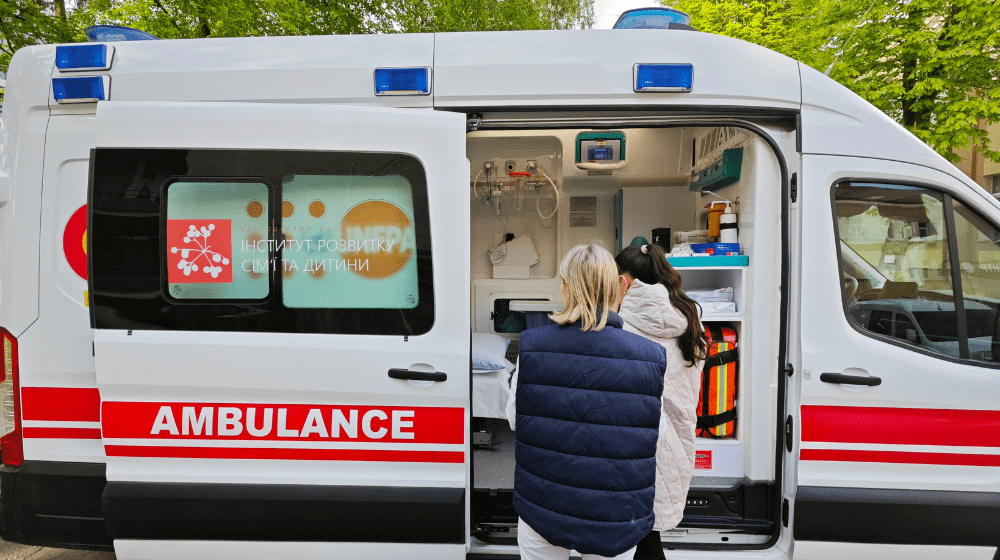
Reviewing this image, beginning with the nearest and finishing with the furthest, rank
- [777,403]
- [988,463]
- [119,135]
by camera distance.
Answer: [119,135] < [988,463] < [777,403]

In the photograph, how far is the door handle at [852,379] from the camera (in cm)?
236

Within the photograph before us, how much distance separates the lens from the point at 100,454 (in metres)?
2.44

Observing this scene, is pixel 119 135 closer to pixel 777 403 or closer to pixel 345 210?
pixel 345 210

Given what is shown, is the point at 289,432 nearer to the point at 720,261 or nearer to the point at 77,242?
the point at 77,242

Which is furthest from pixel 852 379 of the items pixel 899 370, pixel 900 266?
pixel 900 266

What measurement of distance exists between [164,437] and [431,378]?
1128 millimetres

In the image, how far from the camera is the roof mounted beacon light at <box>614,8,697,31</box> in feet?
8.95

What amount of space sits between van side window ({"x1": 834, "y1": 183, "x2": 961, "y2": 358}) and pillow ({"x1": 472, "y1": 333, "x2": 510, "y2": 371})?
80.9 inches

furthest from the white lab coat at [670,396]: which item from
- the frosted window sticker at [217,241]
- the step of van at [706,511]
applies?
the frosted window sticker at [217,241]

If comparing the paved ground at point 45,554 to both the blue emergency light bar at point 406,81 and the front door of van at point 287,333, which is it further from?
the blue emergency light bar at point 406,81

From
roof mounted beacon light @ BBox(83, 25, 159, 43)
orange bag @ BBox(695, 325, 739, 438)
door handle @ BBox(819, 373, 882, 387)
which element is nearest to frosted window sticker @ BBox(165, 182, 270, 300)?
roof mounted beacon light @ BBox(83, 25, 159, 43)

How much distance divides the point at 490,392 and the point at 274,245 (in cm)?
183

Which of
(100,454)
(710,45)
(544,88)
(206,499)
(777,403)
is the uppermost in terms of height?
(710,45)

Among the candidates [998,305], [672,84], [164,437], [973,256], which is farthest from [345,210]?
[998,305]
